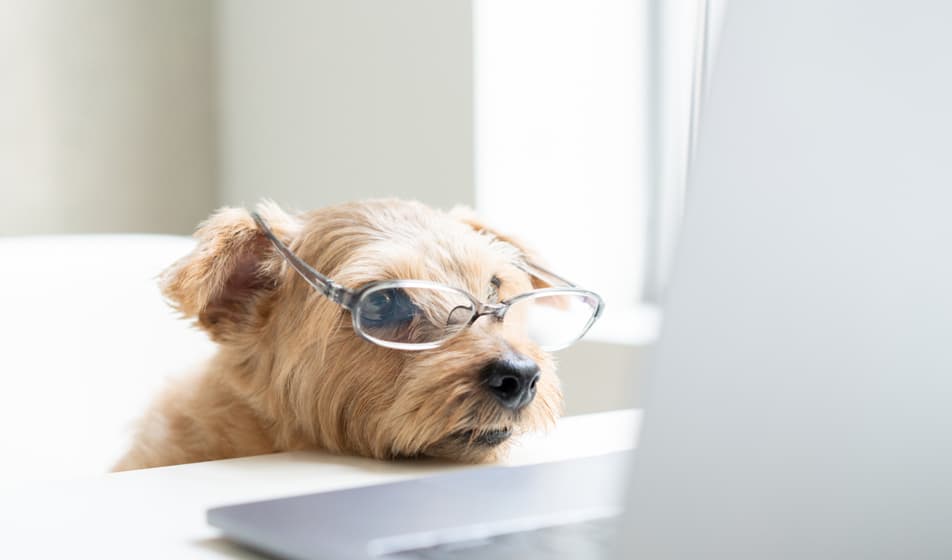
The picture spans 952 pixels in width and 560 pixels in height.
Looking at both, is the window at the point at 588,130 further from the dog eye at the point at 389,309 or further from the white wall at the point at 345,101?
the dog eye at the point at 389,309

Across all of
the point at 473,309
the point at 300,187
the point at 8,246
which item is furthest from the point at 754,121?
the point at 300,187

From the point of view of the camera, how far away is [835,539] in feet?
1.06

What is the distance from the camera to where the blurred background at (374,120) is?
2.10m

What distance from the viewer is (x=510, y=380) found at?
0.86 meters

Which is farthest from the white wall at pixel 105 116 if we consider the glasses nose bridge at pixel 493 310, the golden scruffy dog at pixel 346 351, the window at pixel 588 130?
the glasses nose bridge at pixel 493 310

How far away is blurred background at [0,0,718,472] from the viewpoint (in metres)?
2.10

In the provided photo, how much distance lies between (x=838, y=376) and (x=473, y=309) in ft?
2.05

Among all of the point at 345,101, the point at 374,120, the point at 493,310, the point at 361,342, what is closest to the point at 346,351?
the point at 361,342

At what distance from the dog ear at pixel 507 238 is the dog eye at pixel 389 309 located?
0.21 meters

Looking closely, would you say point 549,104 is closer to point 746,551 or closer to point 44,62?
point 44,62

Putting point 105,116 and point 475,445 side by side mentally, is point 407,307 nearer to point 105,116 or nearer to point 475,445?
point 475,445

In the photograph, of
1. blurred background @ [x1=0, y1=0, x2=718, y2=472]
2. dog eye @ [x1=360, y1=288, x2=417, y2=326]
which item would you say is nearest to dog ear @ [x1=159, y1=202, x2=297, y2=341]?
dog eye @ [x1=360, y1=288, x2=417, y2=326]

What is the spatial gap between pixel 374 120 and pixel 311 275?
1.58 meters

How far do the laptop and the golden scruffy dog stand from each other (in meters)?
0.55
